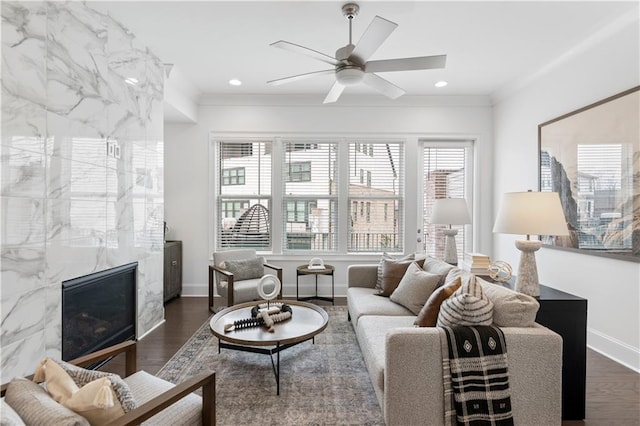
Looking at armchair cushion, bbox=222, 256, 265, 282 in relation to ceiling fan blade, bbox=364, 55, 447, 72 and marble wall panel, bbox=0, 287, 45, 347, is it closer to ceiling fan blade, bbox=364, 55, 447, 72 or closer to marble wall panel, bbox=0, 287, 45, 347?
marble wall panel, bbox=0, 287, 45, 347

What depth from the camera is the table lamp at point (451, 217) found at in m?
3.46

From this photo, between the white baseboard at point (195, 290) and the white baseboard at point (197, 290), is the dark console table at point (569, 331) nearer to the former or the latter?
the white baseboard at point (197, 290)

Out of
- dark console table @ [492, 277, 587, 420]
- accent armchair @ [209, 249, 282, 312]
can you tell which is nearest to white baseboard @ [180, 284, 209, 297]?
accent armchair @ [209, 249, 282, 312]

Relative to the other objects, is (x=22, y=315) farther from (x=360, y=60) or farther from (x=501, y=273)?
(x=501, y=273)

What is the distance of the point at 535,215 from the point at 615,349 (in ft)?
6.04

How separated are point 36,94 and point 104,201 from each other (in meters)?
0.93

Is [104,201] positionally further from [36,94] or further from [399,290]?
[399,290]

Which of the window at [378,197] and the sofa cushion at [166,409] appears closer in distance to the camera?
the sofa cushion at [166,409]

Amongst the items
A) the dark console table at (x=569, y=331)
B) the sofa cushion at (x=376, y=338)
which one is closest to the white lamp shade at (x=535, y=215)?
the dark console table at (x=569, y=331)

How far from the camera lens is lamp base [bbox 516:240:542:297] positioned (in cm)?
208

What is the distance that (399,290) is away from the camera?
2.90 metres

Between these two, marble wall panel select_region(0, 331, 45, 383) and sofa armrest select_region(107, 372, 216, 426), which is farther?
marble wall panel select_region(0, 331, 45, 383)

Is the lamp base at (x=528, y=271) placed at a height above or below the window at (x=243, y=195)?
below

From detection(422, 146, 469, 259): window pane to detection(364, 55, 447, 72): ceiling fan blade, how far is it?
103 inches
